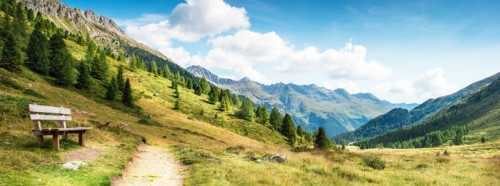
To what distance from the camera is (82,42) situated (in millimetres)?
149625

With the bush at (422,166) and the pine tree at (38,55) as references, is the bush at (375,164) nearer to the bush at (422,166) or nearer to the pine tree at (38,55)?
the bush at (422,166)

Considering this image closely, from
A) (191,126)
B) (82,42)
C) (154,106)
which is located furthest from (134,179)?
(82,42)

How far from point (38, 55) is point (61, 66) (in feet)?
18.9

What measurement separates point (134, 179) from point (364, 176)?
12.0 meters

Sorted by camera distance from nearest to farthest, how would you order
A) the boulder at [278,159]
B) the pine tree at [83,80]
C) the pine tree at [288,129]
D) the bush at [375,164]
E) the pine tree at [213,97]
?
the boulder at [278,159] → the bush at [375,164] → the pine tree at [83,80] → the pine tree at [288,129] → the pine tree at [213,97]

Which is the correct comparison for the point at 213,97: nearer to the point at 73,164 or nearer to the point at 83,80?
the point at 83,80

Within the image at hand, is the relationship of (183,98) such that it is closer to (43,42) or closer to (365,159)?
(43,42)

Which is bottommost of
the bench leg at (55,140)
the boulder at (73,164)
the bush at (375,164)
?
the bush at (375,164)

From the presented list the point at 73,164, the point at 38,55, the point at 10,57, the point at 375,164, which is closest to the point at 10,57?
the point at 10,57

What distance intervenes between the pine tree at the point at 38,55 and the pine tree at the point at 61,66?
1.49 metres

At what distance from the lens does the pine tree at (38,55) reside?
2734 inches

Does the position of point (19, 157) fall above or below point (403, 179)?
above

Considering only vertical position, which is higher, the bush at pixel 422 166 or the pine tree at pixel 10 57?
the pine tree at pixel 10 57

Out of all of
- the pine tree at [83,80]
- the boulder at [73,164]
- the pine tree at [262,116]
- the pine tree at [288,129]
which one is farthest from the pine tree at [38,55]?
the pine tree at [262,116]
